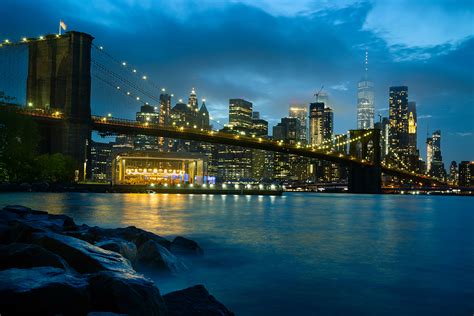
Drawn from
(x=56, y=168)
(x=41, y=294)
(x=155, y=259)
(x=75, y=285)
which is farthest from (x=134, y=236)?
(x=56, y=168)

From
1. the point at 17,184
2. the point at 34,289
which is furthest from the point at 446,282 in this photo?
the point at 17,184

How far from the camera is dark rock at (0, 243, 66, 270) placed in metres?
5.19

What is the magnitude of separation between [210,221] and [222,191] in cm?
4517

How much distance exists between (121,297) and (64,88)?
63.2m

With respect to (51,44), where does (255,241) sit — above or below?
below

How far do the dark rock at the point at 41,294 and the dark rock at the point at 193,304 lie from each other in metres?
1.12

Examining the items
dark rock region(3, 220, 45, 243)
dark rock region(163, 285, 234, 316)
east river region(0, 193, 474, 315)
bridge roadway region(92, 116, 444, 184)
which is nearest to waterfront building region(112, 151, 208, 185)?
bridge roadway region(92, 116, 444, 184)

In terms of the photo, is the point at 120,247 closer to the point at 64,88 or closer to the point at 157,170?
the point at 64,88

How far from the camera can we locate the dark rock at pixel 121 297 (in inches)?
183

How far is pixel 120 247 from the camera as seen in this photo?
816cm

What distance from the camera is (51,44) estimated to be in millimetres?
61875

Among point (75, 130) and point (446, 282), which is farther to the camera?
point (75, 130)

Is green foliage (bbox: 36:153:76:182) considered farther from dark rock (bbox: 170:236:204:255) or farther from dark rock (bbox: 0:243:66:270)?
dark rock (bbox: 0:243:66:270)

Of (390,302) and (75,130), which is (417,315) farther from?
(75,130)
